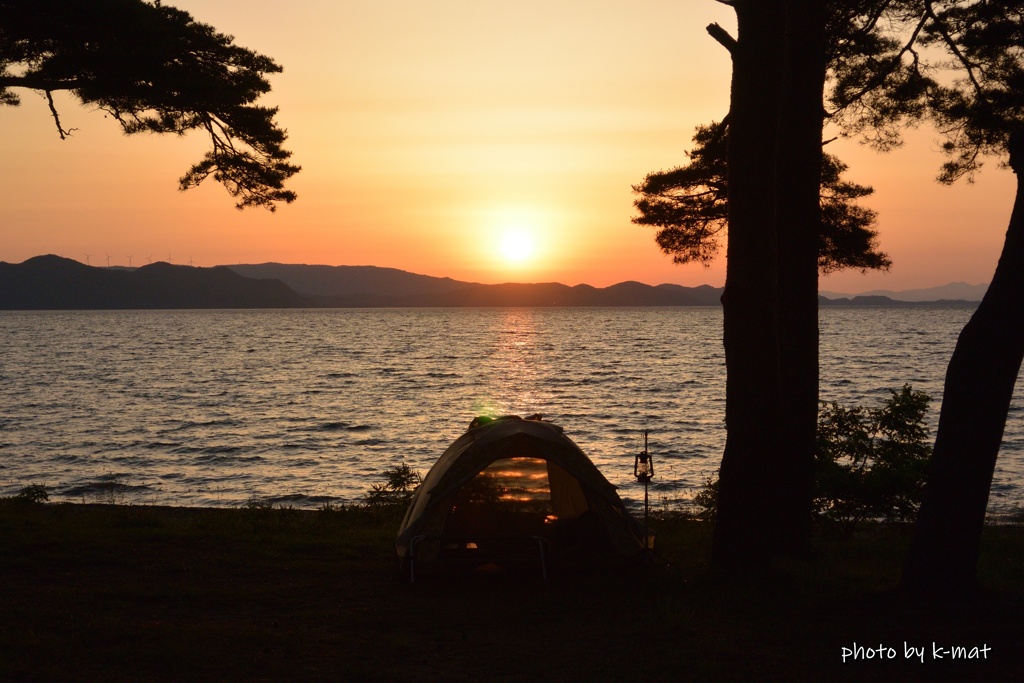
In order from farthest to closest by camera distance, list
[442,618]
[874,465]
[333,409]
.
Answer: [333,409] → [874,465] → [442,618]

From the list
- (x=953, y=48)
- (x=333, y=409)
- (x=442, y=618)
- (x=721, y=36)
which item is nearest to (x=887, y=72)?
(x=953, y=48)

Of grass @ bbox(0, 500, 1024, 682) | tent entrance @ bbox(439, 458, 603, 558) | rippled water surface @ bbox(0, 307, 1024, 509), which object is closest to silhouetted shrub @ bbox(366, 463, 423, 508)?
A: rippled water surface @ bbox(0, 307, 1024, 509)

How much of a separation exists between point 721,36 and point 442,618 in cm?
606

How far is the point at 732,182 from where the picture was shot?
860 centimetres

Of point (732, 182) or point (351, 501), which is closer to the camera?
point (732, 182)

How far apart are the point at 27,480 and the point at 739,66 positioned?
74.6ft

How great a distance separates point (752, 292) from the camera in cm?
845

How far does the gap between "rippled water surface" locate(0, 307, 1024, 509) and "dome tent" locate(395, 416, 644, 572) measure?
10.0 m

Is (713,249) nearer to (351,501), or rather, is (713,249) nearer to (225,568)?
(225,568)

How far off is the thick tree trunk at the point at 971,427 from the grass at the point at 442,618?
1.32 ft

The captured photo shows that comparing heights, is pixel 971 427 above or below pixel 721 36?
below

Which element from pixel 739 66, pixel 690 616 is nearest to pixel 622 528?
pixel 690 616

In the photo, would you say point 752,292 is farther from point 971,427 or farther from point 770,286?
point 971,427

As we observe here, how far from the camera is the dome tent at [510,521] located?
9.36 metres
